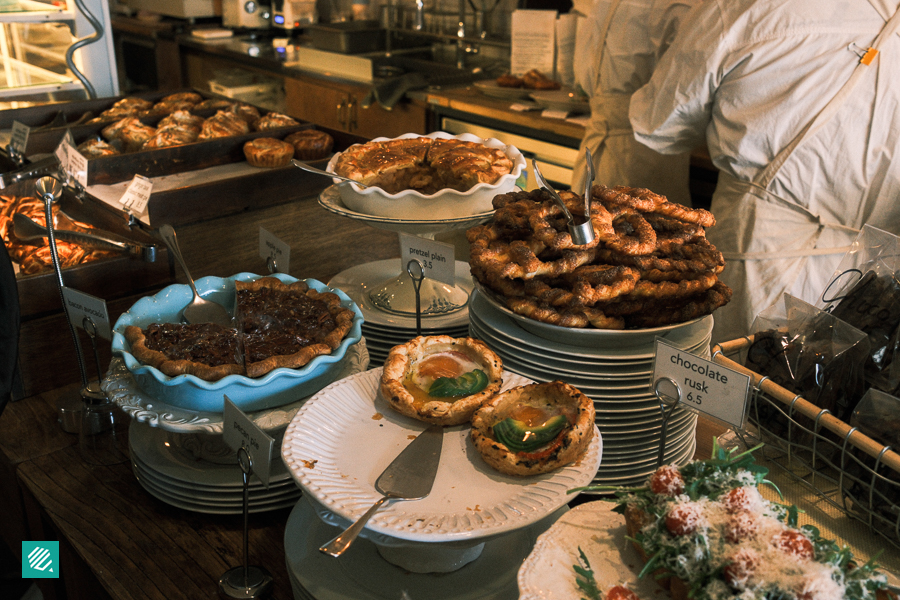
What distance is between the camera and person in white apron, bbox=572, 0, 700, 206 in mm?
Answer: 2502

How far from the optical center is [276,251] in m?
1.42

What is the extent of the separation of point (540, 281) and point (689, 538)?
0.45 m

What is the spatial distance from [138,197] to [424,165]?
70cm

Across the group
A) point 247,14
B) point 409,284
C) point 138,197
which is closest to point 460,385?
point 409,284

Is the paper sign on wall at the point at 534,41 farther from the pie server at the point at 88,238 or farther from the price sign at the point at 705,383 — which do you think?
the price sign at the point at 705,383

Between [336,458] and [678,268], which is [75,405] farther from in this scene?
[678,268]

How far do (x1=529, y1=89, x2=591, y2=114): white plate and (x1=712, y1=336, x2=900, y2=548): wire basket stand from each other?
244 cm

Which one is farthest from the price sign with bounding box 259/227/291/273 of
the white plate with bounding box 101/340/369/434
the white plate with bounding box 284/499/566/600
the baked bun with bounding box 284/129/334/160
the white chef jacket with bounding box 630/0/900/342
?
the white chef jacket with bounding box 630/0/900/342

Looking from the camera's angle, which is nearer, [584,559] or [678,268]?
[584,559]

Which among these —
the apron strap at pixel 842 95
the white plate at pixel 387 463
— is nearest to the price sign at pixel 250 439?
the white plate at pixel 387 463

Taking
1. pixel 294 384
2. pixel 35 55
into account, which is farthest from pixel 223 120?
pixel 294 384

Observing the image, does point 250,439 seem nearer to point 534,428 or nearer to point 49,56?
point 534,428

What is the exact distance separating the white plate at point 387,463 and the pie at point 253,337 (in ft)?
0.55

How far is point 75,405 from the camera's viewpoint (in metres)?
1.27
